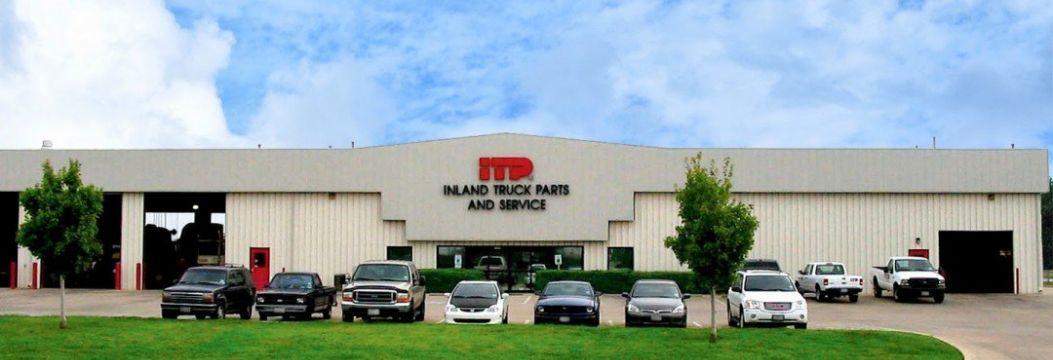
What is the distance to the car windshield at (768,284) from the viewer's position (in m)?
27.2

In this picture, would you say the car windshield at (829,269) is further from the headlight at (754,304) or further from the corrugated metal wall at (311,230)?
the corrugated metal wall at (311,230)

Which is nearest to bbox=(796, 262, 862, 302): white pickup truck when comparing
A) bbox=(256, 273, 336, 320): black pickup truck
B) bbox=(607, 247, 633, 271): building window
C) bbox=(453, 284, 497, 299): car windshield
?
bbox=(607, 247, 633, 271): building window

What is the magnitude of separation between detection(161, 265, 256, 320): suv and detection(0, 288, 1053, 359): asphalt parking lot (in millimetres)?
530

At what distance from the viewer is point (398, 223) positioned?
46062 mm

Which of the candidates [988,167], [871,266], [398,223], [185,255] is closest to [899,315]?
[871,266]

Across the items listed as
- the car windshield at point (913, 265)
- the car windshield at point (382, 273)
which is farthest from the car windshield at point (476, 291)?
the car windshield at point (913, 265)

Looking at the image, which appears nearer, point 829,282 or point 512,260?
point 829,282

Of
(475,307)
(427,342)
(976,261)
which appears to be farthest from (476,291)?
(976,261)

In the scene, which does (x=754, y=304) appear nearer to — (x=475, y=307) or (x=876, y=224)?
(x=475, y=307)

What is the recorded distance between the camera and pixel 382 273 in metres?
28.7

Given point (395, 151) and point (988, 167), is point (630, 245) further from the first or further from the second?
point (988, 167)

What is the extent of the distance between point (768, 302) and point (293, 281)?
1310cm

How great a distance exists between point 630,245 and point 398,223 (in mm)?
10220

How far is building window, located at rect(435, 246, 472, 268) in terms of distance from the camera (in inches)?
1813
